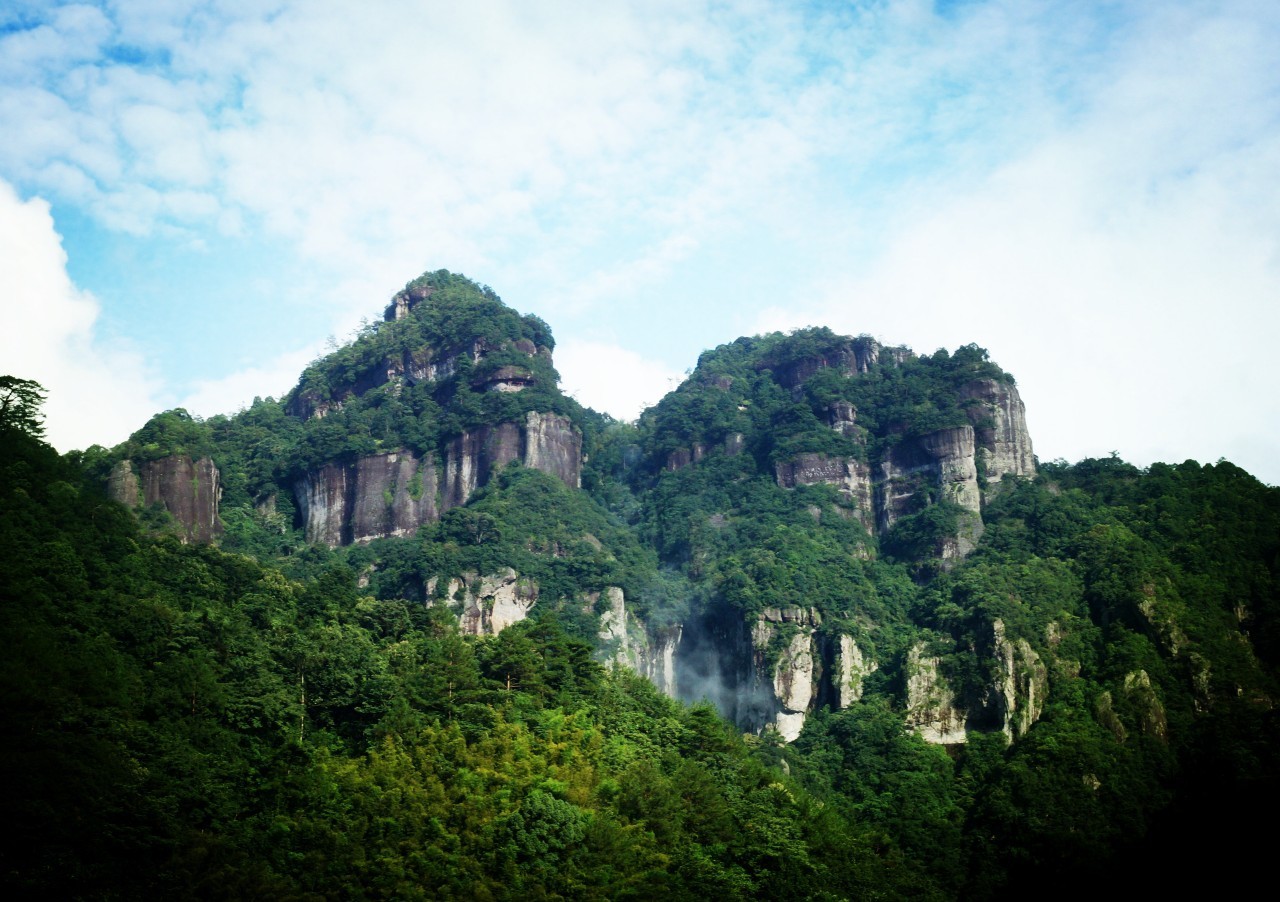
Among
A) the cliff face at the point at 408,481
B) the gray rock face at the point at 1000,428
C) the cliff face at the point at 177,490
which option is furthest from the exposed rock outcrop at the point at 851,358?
the cliff face at the point at 177,490

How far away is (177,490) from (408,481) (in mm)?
15987

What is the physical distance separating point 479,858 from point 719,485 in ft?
189

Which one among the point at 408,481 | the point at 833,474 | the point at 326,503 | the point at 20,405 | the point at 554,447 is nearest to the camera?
the point at 20,405

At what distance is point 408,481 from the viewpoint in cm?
10169

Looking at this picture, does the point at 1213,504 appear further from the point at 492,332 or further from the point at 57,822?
the point at 57,822

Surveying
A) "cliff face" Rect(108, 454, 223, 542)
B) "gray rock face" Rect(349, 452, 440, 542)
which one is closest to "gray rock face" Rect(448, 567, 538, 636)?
"gray rock face" Rect(349, 452, 440, 542)

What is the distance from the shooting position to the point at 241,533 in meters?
97.9

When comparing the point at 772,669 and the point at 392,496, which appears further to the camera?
the point at 392,496

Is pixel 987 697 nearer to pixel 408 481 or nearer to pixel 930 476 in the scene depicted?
pixel 930 476

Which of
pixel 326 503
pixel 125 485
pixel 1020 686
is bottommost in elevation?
pixel 1020 686

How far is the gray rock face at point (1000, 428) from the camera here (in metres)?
102

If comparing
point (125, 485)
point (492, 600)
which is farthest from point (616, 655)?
point (125, 485)

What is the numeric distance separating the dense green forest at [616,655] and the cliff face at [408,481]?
0.83m

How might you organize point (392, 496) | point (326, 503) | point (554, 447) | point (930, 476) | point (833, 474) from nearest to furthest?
point (392, 496)
point (326, 503)
point (930, 476)
point (833, 474)
point (554, 447)
